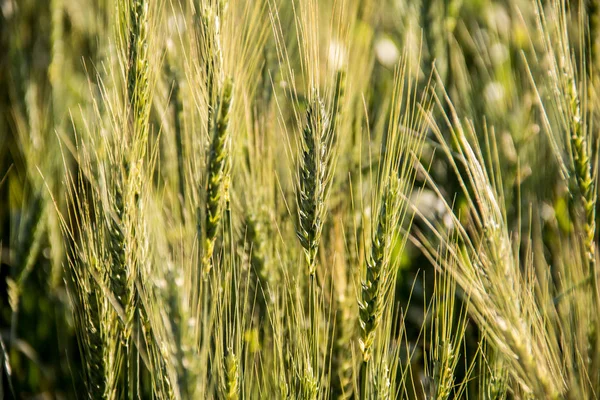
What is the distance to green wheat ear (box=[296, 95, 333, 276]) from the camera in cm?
72

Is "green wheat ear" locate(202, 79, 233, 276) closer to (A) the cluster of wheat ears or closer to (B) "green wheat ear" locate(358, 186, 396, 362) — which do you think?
(A) the cluster of wheat ears

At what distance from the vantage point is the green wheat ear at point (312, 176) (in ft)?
2.35

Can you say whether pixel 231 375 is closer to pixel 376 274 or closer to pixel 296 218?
pixel 376 274

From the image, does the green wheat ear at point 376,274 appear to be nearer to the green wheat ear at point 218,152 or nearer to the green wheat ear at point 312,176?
the green wheat ear at point 312,176

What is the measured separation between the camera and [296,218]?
0.96 meters

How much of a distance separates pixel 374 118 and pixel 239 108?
408mm

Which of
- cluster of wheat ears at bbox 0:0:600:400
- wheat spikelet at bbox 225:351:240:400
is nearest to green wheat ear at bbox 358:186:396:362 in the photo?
cluster of wheat ears at bbox 0:0:600:400

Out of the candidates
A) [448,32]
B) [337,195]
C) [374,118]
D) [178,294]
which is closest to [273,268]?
[337,195]

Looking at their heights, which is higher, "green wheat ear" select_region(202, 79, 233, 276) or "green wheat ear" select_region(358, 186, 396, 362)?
"green wheat ear" select_region(202, 79, 233, 276)

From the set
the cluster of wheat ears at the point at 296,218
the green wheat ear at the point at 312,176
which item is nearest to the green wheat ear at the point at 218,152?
the cluster of wheat ears at the point at 296,218

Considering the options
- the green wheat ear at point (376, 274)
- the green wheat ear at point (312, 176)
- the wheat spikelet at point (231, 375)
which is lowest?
the wheat spikelet at point (231, 375)

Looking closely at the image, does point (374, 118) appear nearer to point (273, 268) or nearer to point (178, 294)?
point (273, 268)

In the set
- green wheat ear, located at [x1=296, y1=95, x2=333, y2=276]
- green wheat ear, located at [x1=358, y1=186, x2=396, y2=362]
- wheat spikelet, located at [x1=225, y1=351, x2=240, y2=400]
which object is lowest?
wheat spikelet, located at [x1=225, y1=351, x2=240, y2=400]

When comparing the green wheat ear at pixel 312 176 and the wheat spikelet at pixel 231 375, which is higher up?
the green wheat ear at pixel 312 176
